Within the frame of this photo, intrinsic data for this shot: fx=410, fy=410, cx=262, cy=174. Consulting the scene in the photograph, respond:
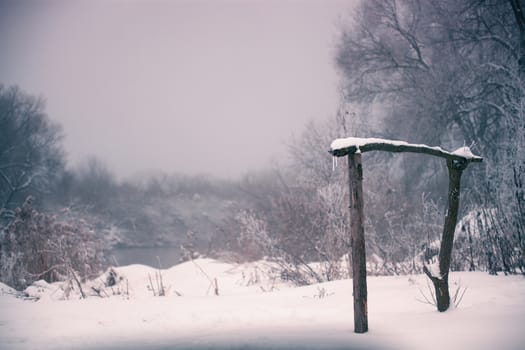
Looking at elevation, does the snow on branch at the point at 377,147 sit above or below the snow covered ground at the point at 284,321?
above

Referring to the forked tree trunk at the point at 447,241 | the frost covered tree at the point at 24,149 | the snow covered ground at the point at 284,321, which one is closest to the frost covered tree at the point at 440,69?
the snow covered ground at the point at 284,321

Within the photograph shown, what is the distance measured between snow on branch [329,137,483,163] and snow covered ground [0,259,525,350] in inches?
58.0

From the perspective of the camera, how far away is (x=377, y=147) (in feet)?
11.6

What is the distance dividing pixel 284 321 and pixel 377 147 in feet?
6.62

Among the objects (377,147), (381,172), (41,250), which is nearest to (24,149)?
(41,250)

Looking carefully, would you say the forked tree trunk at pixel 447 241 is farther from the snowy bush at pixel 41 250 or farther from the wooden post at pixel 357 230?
the snowy bush at pixel 41 250

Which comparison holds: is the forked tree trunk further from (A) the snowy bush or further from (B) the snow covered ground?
(A) the snowy bush

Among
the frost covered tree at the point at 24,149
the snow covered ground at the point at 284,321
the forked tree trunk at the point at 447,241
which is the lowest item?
the snow covered ground at the point at 284,321

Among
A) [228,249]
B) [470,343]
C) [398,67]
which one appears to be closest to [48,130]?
[228,249]

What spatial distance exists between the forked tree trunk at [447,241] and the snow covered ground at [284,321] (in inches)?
7.4

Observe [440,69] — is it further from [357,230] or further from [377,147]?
[357,230]

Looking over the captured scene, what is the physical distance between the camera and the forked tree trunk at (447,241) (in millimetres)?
3779

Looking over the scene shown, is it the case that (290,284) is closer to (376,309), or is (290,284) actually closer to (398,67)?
(376,309)

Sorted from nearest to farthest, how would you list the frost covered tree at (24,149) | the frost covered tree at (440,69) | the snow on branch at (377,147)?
1. the snow on branch at (377,147)
2. the frost covered tree at (440,69)
3. the frost covered tree at (24,149)
